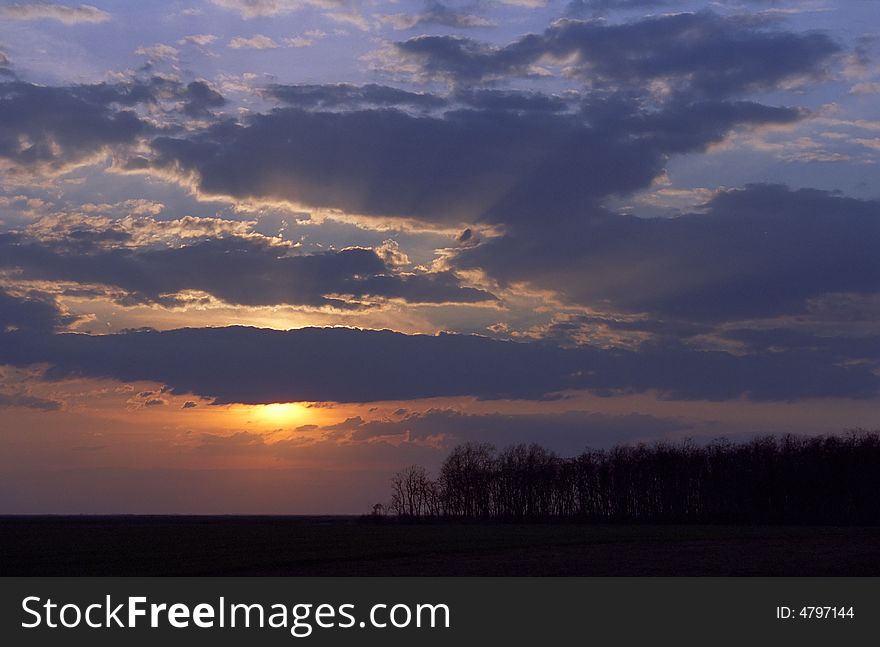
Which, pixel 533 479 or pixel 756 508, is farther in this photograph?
pixel 533 479

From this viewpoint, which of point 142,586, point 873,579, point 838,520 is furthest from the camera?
point 838,520

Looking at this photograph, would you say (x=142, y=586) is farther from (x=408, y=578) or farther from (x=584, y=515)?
(x=584, y=515)

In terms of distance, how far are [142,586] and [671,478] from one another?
136m

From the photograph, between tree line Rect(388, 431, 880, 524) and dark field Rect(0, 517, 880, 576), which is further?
tree line Rect(388, 431, 880, 524)

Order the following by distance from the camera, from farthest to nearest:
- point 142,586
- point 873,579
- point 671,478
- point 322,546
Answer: point 671,478 → point 322,546 → point 873,579 → point 142,586

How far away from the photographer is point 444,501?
18712cm

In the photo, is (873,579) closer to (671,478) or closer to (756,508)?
→ (756,508)

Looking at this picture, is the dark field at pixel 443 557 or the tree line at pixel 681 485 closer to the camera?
the dark field at pixel 443 557

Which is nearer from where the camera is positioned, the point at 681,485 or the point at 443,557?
the point at 443,557

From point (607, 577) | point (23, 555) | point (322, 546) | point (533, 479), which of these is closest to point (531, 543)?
point (322, 546)

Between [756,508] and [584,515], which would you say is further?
[584,515]

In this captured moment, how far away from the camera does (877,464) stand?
138125mm

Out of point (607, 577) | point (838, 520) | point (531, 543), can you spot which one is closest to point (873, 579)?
point (607, 577)

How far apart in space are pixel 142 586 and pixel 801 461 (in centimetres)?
12900
